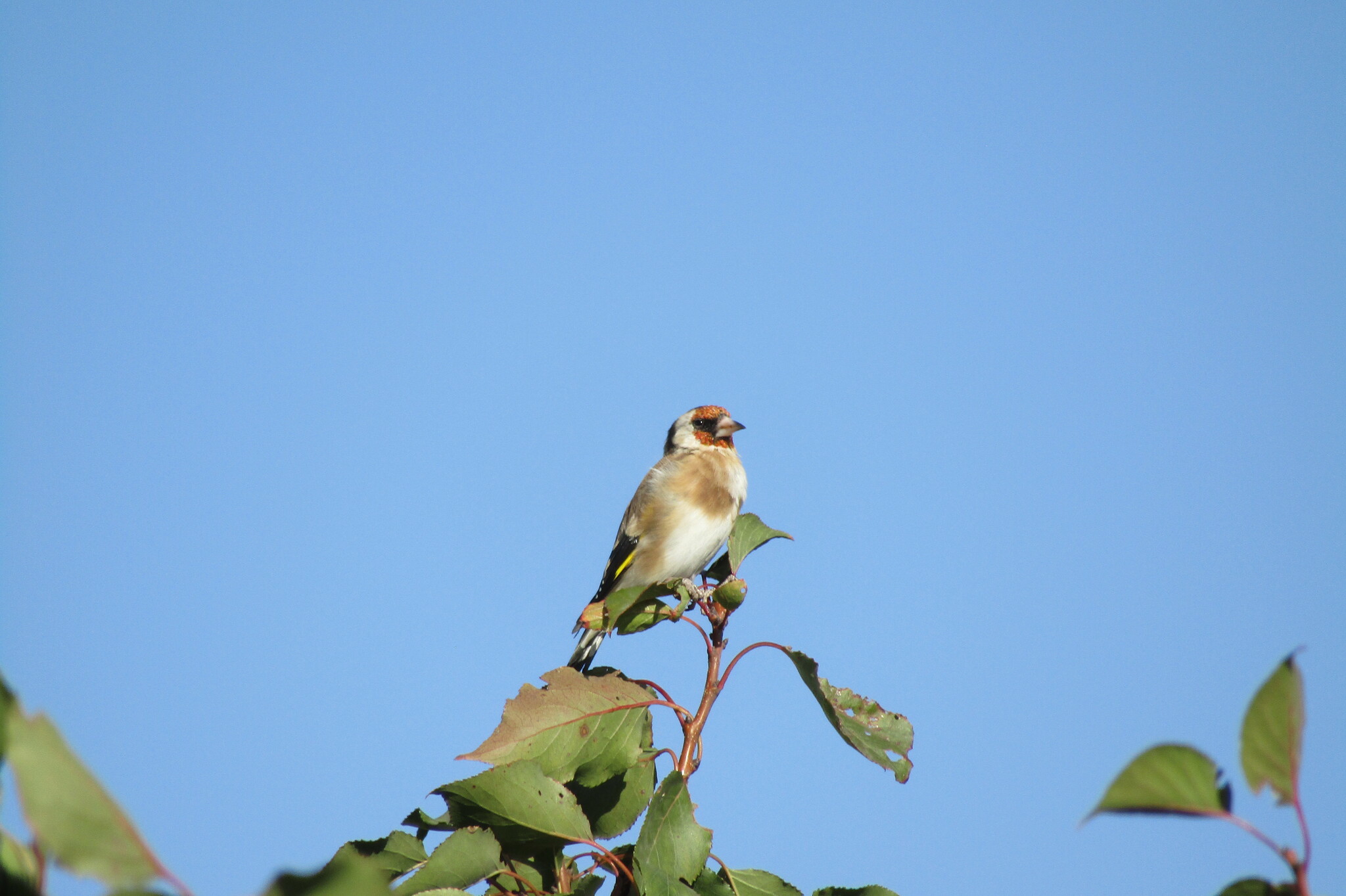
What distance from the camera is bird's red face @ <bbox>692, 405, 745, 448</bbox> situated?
29.4 ft

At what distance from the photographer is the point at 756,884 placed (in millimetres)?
3439

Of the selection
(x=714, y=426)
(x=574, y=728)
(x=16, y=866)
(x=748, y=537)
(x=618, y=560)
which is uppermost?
(x=714, y=426)

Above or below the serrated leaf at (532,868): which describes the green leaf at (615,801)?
above

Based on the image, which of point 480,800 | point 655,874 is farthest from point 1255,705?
point 480,800

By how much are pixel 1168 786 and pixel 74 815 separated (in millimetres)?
1376

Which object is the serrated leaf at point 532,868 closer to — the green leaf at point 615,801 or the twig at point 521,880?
the twig at point 521,880

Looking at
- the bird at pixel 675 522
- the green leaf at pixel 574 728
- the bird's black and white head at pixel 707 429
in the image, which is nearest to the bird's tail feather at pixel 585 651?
the bird at pixel 675 522

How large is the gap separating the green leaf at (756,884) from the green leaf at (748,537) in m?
1.36

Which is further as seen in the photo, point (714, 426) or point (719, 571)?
point (714, 426)

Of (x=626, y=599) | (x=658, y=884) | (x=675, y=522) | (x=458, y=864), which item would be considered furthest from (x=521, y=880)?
(x=675, y=522)

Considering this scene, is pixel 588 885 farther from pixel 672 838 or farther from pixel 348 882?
pixel 348 882

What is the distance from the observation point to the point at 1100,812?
1437 mm

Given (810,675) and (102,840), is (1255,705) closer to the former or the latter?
(102,840)

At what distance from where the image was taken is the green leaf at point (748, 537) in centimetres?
454
